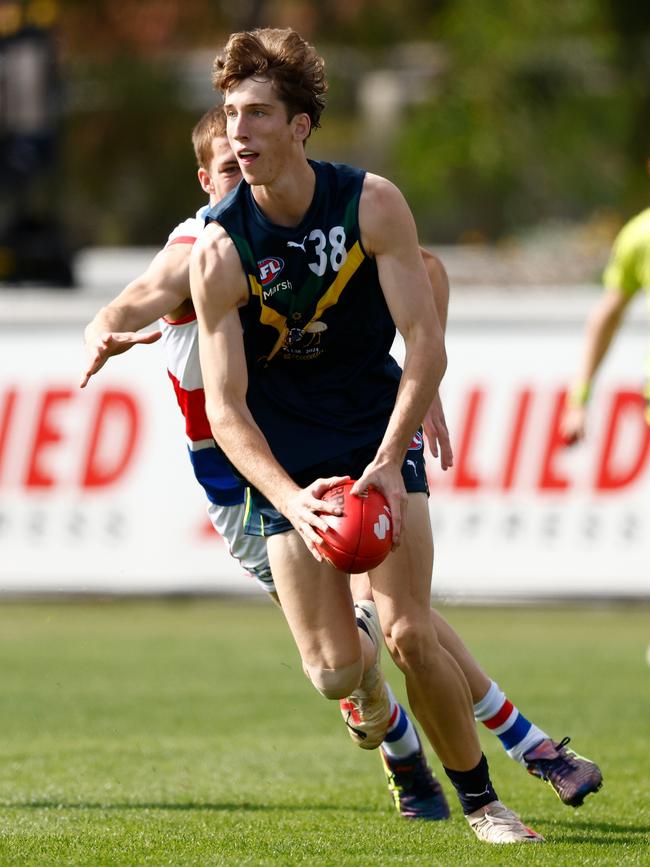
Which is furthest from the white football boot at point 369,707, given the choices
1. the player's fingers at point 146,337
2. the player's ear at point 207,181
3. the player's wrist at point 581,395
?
the player's wrist at point 581,395

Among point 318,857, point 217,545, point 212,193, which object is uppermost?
point 212,193

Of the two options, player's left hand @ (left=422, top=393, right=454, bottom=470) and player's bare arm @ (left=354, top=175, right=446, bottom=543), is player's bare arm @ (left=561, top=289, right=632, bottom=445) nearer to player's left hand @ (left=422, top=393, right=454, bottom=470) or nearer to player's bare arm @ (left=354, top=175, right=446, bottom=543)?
player's left hand @ (left=422, top=393, right=454, bottom=470)

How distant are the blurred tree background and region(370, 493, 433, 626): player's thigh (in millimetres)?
19543

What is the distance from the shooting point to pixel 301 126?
219 inches

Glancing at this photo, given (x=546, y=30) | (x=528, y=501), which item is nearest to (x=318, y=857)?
(x=528, y=501)

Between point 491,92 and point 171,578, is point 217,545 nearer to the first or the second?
point 171,578

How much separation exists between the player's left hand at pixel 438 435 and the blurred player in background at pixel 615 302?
2.49m

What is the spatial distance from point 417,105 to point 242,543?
27.8 meters

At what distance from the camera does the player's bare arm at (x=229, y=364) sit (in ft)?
18.0

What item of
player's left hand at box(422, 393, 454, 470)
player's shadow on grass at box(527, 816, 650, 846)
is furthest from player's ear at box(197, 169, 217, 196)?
player's shadow on grass at box(527, 816, 650, 846)

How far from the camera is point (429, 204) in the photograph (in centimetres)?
3184

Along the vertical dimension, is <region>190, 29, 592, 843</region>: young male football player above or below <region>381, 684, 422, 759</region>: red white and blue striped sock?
above

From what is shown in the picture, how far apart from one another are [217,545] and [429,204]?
19893mm

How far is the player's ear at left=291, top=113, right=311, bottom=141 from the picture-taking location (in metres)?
5.53
